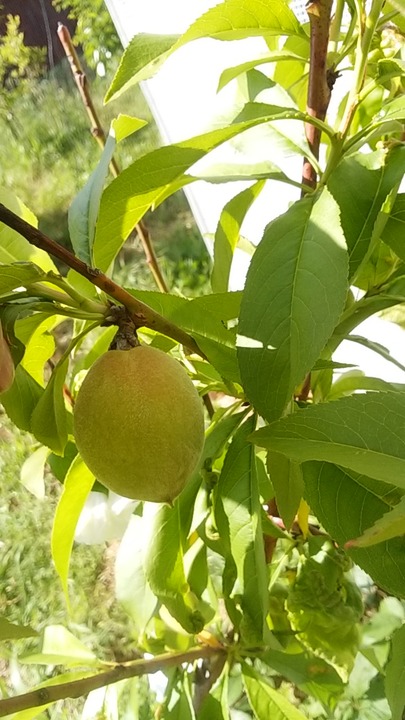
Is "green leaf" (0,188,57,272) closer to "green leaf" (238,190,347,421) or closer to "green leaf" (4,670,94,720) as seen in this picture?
"green leaf" (238,190,347,421)

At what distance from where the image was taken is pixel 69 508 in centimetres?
52

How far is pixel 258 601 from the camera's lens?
17.5 inches

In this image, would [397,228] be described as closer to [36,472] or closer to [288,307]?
[288,307]

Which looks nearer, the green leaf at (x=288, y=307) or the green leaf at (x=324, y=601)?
the green leaf at (x=288, y=307)

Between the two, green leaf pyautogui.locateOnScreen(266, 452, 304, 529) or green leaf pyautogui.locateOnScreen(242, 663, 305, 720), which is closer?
green leaf pyautogui.locateOnScreen(266, 452, 304, 529)

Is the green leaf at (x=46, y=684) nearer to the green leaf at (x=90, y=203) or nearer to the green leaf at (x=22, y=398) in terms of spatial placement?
the green leaf at (x=22, y=398)

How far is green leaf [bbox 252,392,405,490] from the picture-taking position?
0.30m

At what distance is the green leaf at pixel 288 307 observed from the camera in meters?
0.36

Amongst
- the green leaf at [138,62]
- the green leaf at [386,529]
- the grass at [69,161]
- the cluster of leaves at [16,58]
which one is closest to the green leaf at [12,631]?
the green leaf at [386,529]

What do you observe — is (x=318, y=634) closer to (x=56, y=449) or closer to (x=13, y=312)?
(x=56, y=449)

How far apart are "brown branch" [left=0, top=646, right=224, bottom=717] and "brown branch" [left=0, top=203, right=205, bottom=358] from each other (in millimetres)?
283

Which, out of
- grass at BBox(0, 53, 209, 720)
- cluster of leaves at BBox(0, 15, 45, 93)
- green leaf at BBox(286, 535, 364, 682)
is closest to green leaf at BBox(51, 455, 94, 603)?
green leaf at BBox(286, 535, 364, 682)

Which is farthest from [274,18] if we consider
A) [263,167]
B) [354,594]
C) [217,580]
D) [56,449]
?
[217,580]

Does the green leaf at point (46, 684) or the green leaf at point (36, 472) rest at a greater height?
the green leaf at point (36, 472)
